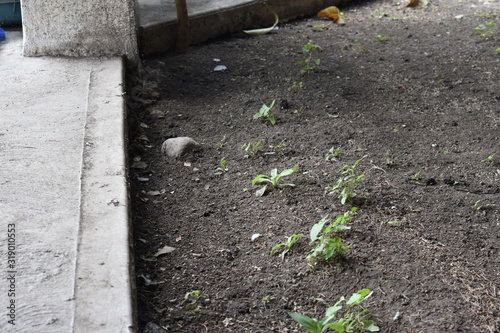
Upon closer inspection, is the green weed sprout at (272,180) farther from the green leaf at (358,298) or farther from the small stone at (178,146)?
the green leaf at (358,298)

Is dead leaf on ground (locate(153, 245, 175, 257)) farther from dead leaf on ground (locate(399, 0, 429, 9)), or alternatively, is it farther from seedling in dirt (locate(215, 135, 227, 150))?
dead leaf on ground (locate(399, 0, 429, 9))

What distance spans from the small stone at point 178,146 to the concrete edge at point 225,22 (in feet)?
4.36

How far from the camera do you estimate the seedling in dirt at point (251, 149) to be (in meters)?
2.96

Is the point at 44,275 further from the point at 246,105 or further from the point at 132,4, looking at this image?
the point at 132,4

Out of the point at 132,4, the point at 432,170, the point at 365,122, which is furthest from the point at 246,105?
the point at 432,170

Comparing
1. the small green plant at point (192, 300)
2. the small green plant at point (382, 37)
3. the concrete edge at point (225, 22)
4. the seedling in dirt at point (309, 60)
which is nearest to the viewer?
the small green plant at point (192, 300)

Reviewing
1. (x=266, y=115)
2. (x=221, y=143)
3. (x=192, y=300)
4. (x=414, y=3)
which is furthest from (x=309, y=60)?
(x=192, y=300)

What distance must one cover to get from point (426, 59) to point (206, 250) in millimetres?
2555

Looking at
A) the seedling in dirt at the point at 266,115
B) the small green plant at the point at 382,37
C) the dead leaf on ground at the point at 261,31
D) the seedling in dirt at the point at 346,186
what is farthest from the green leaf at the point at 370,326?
the dead leaf on ground at the point at 261,31

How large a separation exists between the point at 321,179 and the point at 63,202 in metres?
1.10

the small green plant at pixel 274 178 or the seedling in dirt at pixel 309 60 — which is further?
the seedling in dirt at pixel 309 60

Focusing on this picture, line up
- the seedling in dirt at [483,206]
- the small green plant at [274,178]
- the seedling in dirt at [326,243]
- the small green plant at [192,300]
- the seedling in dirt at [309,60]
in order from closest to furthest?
the small green plant at [192,300], the seedling in dirt at [326,243], the seedling in dirt at [483,206], the small green plant at [274,178], the seedling in dirt at [309,60]

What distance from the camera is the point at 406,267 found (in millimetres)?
2127

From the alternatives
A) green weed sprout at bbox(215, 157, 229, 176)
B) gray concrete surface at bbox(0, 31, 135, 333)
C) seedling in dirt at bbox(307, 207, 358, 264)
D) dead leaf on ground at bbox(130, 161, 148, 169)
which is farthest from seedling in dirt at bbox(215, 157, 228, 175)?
seedling in dirt at bbox(307, 207, 358, 264)
